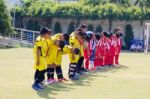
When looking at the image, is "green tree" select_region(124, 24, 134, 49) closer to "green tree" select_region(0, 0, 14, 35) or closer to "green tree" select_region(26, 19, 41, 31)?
"green tree" select_region(26, 19, 41, 31)

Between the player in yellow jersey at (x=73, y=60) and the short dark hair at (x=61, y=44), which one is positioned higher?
the short dark hair at (x=61, y=44)

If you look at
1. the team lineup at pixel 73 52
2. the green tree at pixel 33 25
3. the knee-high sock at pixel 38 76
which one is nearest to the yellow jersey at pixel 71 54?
the team lineup at pixel 73 52

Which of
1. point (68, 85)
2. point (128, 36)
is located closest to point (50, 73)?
point (68, 85)

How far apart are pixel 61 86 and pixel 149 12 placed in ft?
79.5

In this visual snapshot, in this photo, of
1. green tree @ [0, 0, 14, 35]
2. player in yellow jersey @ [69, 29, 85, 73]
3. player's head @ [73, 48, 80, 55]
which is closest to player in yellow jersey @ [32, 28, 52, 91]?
player's head @ [73, 48, 80, 55]

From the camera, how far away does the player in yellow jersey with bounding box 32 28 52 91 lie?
1047 centimetres

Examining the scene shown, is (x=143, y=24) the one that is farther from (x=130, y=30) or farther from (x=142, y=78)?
(x=142, y=78)

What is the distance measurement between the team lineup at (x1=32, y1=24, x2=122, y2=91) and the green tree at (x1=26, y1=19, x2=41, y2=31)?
20.3 meters

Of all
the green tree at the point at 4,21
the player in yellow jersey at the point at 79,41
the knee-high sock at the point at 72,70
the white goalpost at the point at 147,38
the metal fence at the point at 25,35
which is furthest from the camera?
the metal fence at the point at 25,35

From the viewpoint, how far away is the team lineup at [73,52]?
10.6m

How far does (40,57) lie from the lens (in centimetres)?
1051

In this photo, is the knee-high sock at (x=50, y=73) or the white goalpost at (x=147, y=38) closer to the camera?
the knee-high sock at (x=50, y=73)

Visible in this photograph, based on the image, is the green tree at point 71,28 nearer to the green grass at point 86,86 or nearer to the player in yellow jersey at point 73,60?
the green grass at point 86,86

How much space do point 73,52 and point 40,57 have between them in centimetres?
210
